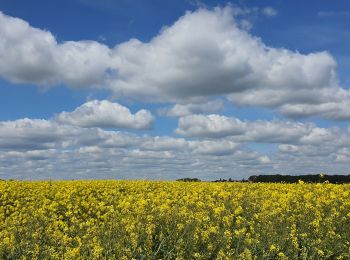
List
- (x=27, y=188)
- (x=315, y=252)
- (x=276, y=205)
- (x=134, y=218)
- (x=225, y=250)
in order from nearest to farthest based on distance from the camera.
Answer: (x=225, y=250) < (x=315, y=252) < (x=134, y=218) < (x=276, y=205) < (x=27, y=188)

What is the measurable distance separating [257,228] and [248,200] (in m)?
2.49

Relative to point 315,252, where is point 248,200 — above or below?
above

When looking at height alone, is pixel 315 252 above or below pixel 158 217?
below

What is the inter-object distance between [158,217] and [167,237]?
867mm

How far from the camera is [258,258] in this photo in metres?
8.31

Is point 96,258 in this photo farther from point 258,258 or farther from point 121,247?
point 258,258

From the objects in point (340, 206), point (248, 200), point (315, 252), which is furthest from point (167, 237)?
point (340, 206)

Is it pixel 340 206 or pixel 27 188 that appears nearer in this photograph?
pixel 340 206

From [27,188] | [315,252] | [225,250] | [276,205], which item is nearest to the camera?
[225,250]

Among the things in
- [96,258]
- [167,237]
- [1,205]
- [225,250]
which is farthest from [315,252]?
[1,205]

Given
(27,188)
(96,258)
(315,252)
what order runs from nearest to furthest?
1. (96,258)
2. (315,252)
3. (27,188)

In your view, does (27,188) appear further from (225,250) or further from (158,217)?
(225,250)

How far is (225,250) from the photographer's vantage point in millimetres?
8141

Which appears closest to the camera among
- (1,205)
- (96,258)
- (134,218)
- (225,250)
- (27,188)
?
(96,258)
